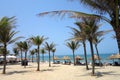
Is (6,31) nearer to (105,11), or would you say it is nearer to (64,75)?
(64,75)

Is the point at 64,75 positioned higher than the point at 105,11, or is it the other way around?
the point at 105,11

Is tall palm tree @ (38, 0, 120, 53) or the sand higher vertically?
tall palm tree @ (38, 0, 120, 53)

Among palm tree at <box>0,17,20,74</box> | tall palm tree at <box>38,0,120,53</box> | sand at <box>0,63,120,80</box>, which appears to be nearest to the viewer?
tall palm tree at <box>38,0,120,53</box>

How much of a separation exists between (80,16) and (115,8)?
5.32 feet

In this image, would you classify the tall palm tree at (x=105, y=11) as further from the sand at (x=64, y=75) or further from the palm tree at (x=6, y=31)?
the palm tree at (x=6, y=31)

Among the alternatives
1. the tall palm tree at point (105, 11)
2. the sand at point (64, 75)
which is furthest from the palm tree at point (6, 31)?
the tall palm tree at point (105, 11)

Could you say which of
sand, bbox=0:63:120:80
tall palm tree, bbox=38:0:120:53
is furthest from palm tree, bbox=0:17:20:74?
tall palm tree, bbox=38:0:120:53

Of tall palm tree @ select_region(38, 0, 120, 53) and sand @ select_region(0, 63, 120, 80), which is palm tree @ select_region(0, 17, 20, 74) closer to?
sand @ select_region(0, 63, 120, 80)

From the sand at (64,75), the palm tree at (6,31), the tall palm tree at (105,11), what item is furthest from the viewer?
the palm tree at (6,31)

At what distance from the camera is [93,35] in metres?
17.6

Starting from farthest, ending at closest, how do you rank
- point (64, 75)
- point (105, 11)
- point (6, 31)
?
point (6, 31) → point (64, 75) → point (105, 11)

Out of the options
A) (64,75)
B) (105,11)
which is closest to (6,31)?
(64,75)

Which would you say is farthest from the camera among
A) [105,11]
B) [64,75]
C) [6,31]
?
[6,31]

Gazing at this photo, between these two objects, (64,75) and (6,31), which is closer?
(64,75)
